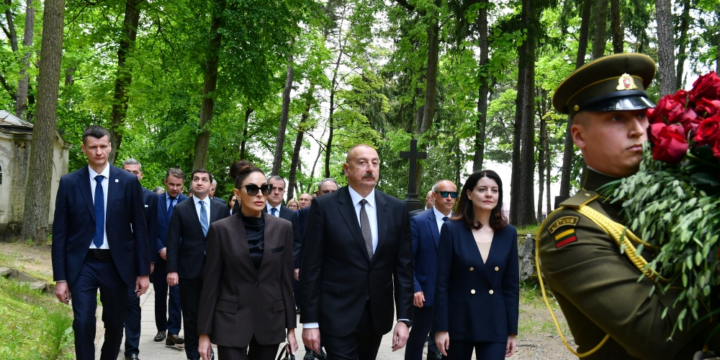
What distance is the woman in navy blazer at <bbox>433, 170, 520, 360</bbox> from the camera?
5.77 meters

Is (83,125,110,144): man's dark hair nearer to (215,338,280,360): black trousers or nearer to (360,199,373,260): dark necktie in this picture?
(215,338,280,360): black trousers

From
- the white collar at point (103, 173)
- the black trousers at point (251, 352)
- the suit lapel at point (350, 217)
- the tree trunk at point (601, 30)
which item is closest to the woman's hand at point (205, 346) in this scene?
the black trousers at point (251, 352)

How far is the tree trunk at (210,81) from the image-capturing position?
846 inches

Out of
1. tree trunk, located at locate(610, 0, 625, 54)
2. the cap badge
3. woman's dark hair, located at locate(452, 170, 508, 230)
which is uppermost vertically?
tree trunk, located at locate(610, 0, 625, 54)

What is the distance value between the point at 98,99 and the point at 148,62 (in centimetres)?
217

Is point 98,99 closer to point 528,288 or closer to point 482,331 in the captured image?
point 528,288

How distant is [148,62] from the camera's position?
872 inches

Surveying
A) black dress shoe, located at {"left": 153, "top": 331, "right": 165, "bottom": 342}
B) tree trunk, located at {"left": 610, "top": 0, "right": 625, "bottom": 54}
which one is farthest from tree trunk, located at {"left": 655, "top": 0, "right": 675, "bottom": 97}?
black dress shoe, located at {"left": 153, "top": 331, "right": 165, "bottom": 342}

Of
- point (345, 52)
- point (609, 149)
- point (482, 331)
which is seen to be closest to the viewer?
point (609, 149)

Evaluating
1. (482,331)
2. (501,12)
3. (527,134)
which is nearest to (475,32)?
(501,12)

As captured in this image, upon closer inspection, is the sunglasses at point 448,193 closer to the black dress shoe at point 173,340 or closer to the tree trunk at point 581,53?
the black dress shoe at point 173,340

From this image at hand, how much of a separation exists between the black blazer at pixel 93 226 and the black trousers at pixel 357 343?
2488 mm

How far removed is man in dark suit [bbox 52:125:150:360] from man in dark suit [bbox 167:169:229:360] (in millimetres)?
1460

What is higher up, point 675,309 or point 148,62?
point 148,62
